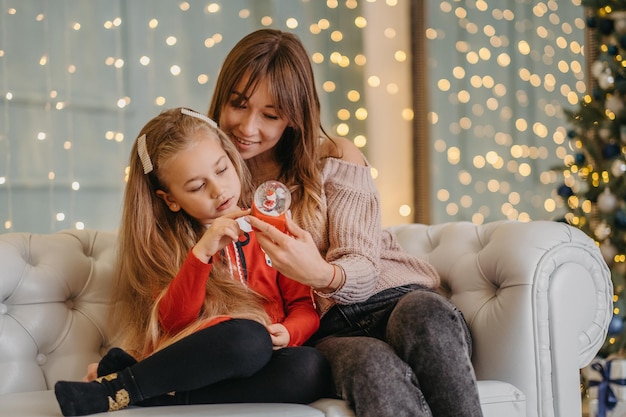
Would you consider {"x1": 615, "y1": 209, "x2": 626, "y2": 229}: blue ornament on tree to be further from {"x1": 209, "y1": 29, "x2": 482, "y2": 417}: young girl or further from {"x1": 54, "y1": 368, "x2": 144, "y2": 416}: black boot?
{"x1": 54, "y1": 368, "x2": 144, "y2": 416}: black boot

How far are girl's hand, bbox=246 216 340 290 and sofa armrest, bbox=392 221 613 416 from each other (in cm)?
40

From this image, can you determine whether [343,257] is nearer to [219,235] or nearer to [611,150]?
[219,235]

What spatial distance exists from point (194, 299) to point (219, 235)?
146mm

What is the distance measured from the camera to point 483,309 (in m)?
1.73

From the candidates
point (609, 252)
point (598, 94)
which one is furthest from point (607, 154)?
point (609, 252)

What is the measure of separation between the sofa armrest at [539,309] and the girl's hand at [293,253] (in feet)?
1.30

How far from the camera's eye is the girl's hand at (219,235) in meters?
1.50

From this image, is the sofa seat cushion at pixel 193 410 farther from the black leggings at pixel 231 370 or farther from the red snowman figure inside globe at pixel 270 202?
the red snowman figure inside globe at pixel 270 202

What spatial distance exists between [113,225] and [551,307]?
1729mm

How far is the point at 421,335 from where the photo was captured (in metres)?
1.42

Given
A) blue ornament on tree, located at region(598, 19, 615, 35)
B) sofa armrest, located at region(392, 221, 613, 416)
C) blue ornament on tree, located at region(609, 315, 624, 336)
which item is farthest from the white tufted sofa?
blue ornament on tree, located at region(598, 19, 615, 35)

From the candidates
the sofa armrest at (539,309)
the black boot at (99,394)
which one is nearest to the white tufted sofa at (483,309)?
the sofa armrest at (539,309)

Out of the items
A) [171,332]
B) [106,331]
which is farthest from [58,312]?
[171,332]

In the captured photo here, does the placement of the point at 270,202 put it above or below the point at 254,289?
above
